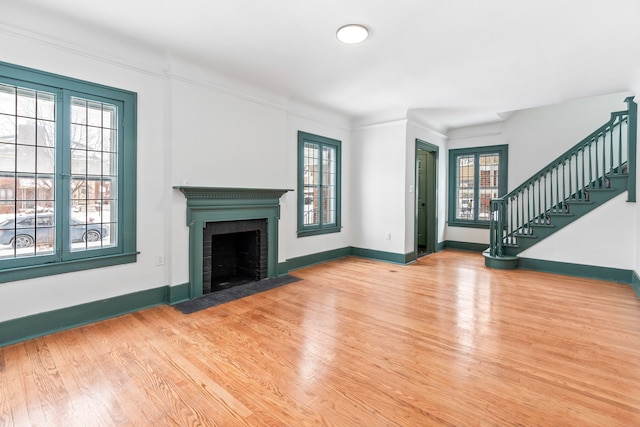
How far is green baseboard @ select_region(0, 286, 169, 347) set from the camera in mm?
2646

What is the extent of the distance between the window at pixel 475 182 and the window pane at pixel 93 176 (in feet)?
22.0

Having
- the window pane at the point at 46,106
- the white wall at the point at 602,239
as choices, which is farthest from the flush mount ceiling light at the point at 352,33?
the white wall at the point at 602,239

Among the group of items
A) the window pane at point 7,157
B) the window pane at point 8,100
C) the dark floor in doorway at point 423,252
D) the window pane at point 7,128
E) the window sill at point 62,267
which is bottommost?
the dark floor in doorway at point 423,252

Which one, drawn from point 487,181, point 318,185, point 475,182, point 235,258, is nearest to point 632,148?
point 487,181

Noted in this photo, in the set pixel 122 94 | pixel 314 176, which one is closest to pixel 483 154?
pixel 314 176

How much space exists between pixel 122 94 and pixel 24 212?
4.71ft

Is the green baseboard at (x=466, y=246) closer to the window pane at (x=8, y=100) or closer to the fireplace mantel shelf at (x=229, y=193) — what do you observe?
the fireplace mantel shelf at (x=229, y=193)

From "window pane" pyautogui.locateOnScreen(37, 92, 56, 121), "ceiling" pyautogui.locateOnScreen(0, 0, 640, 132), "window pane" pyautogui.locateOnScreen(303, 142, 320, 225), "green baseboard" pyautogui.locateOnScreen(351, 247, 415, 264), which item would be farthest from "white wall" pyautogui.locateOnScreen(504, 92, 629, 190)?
"window pane" pyautogui.locateOnScreen(37, 92, 56, 121)

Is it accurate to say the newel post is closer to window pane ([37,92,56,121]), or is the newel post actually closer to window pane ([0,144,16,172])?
window pane ([37,92,56,121])

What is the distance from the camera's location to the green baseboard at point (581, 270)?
4582 millimetres

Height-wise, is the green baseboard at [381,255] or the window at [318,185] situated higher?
the window at [318,185]

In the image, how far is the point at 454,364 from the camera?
233 centimetres

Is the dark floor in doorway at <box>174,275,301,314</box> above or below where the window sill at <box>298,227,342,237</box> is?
below

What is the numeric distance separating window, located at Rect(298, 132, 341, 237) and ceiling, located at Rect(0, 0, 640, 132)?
3.50ft
